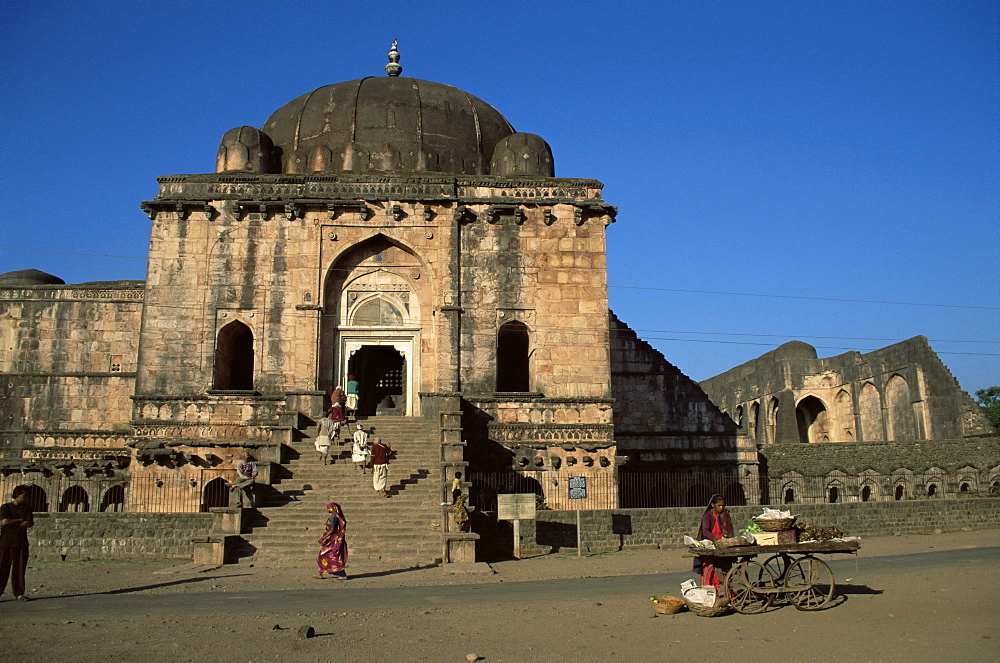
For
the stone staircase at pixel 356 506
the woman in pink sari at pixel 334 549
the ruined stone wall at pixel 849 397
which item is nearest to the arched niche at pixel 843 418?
the ruined stone wall at pixel 849 397

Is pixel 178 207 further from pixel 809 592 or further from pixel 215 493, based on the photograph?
pixel 809 592

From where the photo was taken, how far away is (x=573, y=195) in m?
23.9

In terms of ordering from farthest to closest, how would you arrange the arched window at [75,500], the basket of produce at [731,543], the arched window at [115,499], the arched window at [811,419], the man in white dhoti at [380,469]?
the arched window at [811,419]
the arched window at [75,500]
the arched window at [115,499]
the man in white dhoti at [380,469]
the basket of produce at [731,543]

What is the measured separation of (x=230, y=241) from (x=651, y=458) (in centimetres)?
1486

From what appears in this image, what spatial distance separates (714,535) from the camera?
1074 centimetres

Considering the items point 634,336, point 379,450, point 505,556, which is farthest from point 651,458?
point 379,450

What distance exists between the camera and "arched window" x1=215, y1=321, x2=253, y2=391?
22.9 m

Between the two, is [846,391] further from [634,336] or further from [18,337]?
[18,337]

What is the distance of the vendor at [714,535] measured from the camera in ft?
34.0

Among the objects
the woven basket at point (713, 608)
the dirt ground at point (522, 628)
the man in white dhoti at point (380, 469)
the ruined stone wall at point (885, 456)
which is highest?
the ruined stone wall at point (885, 456)

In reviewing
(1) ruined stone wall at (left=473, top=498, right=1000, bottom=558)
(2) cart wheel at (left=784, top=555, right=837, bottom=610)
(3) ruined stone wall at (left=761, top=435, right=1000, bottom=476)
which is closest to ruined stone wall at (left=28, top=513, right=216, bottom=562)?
(1) ruined stone wall at (left=473, top=498, right=1000, bottom=558)

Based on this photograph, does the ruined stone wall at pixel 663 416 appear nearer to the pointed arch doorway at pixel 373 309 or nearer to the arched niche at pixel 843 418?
the pointed arch doorway at pixel 373 309

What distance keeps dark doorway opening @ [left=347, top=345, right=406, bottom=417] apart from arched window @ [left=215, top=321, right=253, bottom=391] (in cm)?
305

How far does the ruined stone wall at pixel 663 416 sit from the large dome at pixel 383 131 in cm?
804
